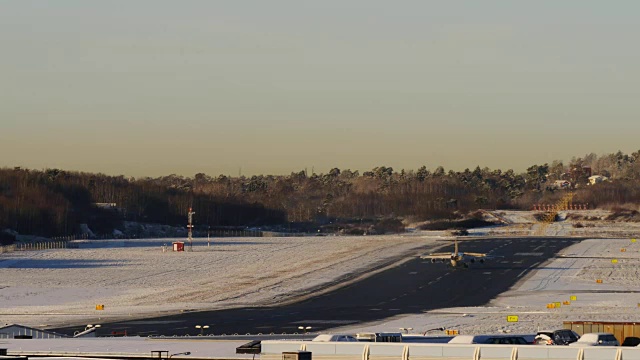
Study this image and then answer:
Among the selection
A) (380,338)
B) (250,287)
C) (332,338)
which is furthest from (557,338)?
(250,287)

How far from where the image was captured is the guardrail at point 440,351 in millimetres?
50250

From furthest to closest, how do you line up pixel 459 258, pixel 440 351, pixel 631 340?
pixel 459 258 < pixel 631 340 < pixel 440 351

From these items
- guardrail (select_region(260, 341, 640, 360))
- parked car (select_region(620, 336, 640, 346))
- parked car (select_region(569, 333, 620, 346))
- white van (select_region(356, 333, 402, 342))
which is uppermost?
guardrail (select_region(260, 341, 640, 360))

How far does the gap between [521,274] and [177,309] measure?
54452 millimetres

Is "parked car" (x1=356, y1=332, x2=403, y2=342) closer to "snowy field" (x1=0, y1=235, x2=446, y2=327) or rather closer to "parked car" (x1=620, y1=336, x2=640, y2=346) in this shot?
"parked car" (x1=620, y1=336, x2=640, y2=346)

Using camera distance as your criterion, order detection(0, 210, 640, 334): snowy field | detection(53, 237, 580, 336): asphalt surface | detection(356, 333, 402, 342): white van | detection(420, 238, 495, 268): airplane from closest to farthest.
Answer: detection(356, 333, 402, 342): white van
detection(53, 237, 580, 336): asphalt surface
detection(0, 210, 640, 334): snowy field
detection(420, 238, 495, 268): airplane

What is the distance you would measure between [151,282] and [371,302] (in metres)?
35.3

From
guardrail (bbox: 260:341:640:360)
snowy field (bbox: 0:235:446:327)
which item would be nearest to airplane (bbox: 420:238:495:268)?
snowy field (bbox: 0:235:446:327)

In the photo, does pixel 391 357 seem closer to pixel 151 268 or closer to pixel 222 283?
pixel 222 283

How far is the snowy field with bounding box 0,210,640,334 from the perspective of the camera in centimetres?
10612

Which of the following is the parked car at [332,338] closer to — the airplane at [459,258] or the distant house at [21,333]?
the distant house at [21,333]

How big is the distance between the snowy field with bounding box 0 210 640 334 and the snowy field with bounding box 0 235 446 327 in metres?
0.11

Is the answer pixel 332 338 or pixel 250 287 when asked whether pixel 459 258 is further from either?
pixel 332 338

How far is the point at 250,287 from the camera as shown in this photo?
5571 inches
